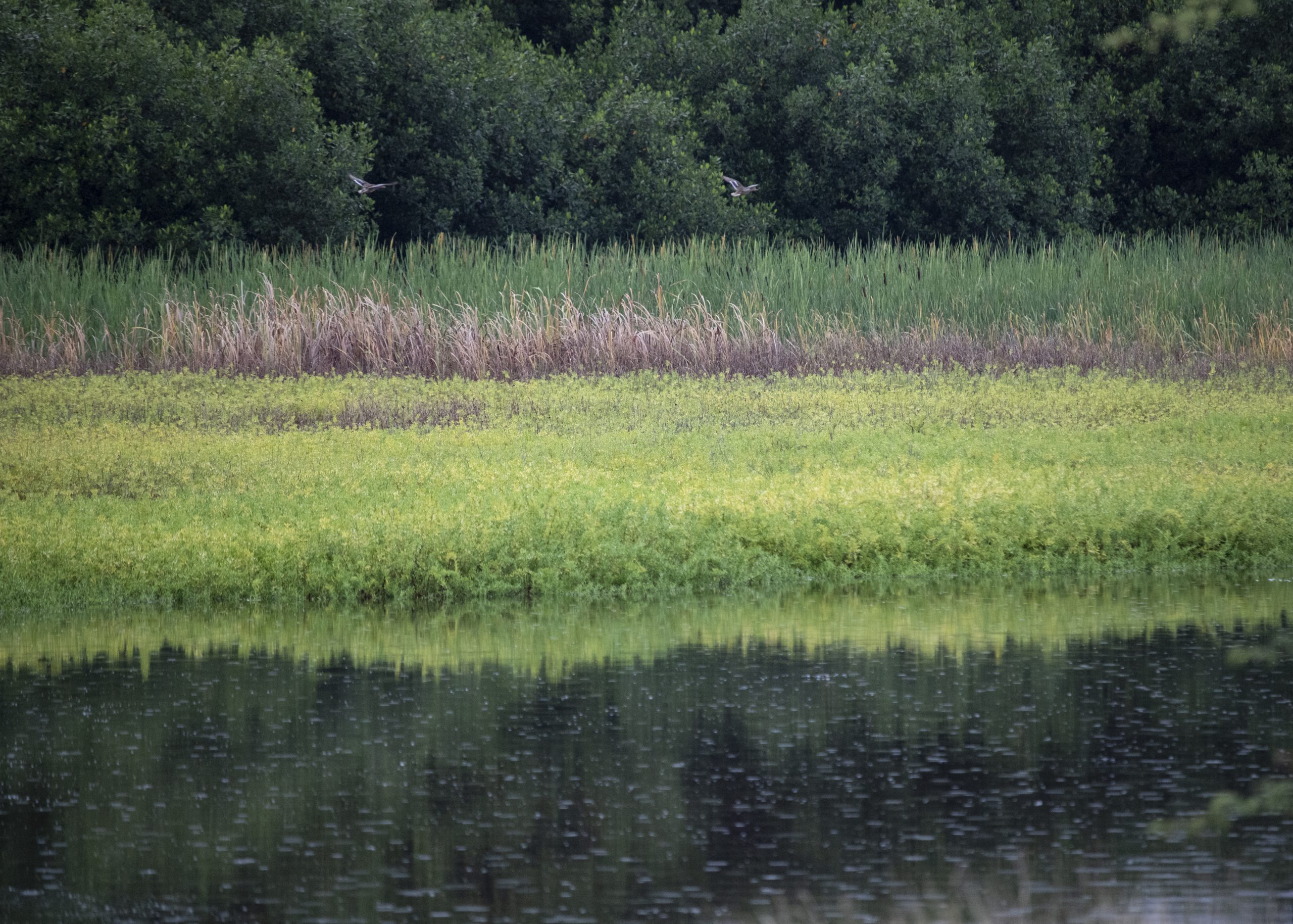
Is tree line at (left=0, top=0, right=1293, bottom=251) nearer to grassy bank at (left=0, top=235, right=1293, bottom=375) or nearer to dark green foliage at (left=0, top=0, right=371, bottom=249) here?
dark green foliage at (left=0, top=0, right=371, bottom=249)

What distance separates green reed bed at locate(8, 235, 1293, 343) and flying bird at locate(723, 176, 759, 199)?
14.9 ft

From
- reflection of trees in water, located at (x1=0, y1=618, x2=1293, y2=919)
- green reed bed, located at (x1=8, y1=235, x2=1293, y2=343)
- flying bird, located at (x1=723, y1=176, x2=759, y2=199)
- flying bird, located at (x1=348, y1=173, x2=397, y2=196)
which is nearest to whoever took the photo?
reflection of trees in water, located at (x1=0, y1=618, x2=1293, y2=919)

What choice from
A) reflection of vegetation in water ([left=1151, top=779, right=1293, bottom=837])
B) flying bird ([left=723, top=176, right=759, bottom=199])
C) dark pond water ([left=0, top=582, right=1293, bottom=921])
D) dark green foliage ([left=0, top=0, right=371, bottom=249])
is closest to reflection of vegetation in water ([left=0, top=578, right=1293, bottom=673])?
dark pond water ([left=0, top=582, right=1293, bottom=921])

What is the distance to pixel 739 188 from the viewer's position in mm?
28266

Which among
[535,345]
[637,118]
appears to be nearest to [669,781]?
[535,345]

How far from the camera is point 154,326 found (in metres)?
20.9

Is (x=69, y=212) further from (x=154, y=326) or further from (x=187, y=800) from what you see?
(x=187, y=800)

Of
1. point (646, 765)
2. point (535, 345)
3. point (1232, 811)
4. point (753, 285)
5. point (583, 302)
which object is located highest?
point (1232, 811)

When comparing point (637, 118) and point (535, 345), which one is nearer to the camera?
point (535, 345)

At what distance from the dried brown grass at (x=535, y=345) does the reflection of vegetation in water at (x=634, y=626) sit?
979 cm

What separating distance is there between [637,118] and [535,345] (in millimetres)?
10197

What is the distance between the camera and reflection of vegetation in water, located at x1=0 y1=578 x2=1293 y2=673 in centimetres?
831

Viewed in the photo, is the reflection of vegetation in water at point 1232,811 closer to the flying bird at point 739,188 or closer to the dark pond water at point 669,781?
the dark pond water at point 669,781

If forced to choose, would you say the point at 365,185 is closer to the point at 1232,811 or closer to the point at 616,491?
the point at 616,491
